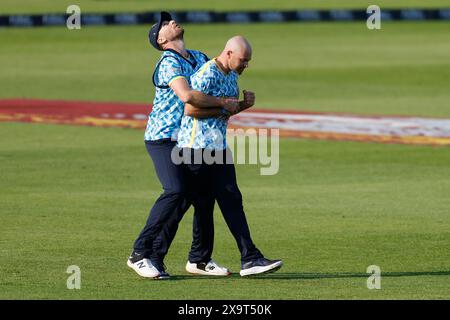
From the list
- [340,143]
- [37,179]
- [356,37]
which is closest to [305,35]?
[356,37]

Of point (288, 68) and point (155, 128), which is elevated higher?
point (288, 68)

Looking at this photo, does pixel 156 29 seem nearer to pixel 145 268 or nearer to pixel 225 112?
pixel 225 112

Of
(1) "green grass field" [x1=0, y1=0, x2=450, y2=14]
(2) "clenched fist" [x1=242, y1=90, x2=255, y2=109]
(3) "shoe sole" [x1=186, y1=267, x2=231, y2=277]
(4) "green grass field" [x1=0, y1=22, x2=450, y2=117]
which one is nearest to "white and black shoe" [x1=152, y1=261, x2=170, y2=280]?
(3) "shoe sole" [x1=186, y1=267, x2=231, y2=277]

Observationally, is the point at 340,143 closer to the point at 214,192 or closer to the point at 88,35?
the point at 214,192

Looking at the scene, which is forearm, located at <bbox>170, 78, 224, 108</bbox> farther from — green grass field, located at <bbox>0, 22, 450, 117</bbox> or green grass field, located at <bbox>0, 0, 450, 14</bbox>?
green grass field, located at <bbox>0, 0, 450, 14</bbox>

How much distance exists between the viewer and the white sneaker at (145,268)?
36.4 feet

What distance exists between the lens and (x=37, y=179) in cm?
1755

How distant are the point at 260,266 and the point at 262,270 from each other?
39 mm

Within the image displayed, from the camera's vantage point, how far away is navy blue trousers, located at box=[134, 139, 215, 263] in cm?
1111

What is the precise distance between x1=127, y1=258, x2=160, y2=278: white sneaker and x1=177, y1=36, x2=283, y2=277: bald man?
74cm

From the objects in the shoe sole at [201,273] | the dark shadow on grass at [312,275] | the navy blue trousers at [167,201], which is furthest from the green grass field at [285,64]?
the navy blue trousers at [167,201]

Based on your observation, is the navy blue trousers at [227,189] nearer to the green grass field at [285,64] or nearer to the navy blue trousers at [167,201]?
the navy blue trousers at [167,201]

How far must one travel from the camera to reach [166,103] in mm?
11172

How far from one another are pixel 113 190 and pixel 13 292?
6.32m
